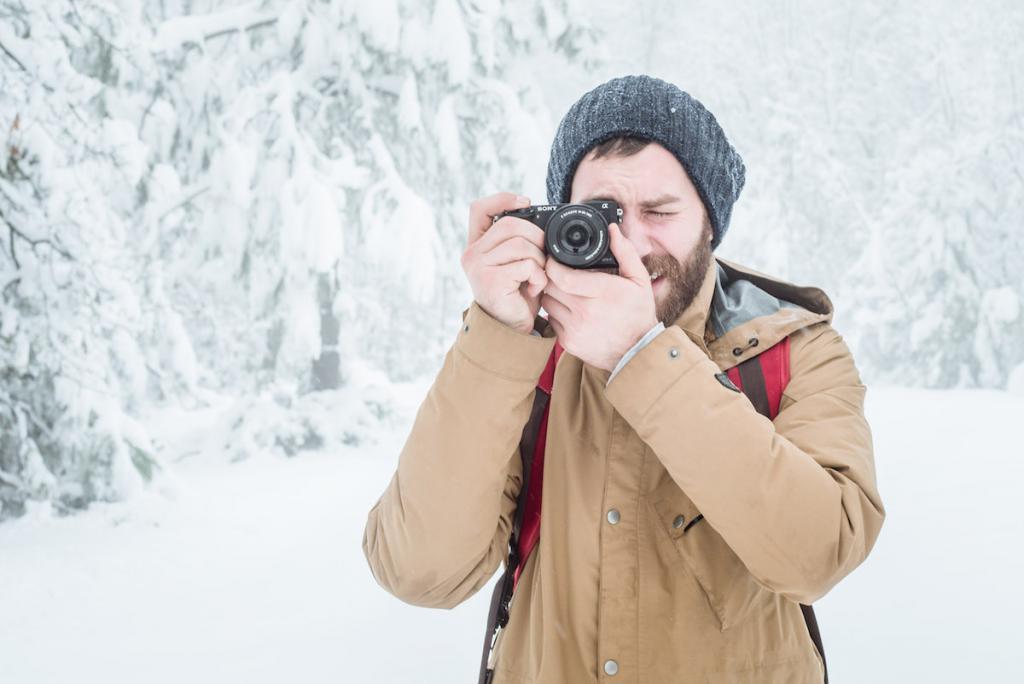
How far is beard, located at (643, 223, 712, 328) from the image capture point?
1.31 metres

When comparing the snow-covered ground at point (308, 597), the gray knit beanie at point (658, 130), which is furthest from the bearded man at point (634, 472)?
the snow-covered ground at point (308, 597)

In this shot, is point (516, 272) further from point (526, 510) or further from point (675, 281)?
point (526, 510)

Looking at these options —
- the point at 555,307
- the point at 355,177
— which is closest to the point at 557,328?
the point at 555,307

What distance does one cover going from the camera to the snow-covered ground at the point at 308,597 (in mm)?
3068

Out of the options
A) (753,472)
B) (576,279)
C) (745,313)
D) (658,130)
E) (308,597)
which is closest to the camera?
(753,472)

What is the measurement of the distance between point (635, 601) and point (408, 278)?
19.3ft

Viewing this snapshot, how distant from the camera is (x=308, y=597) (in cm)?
385

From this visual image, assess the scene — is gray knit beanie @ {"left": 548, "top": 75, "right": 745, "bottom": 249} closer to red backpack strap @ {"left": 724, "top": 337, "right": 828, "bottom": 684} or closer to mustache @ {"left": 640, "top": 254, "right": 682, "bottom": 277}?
mustache @ {"left": 640, "top": 254, "right": 682, "bottom": 277}

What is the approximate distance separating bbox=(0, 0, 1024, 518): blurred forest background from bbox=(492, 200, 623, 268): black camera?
3.78 metres

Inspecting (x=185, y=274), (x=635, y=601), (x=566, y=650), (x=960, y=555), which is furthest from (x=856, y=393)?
(x=185, y=274)

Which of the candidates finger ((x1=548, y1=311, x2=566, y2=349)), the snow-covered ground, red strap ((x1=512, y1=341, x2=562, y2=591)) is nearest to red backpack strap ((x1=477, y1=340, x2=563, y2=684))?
red strap ((x1=512, y1=341, x2=562, y2=591))

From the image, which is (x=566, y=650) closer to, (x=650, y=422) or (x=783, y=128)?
(x=650, y=422)

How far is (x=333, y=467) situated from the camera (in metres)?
6.60

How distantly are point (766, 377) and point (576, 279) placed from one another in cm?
40
